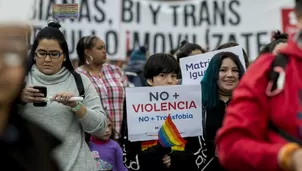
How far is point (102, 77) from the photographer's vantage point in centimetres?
675

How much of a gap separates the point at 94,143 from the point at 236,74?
133 cm

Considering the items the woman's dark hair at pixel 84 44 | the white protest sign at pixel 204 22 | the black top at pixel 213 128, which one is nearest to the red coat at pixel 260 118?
the black top at pixel 213 128

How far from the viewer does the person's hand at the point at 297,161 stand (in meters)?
2.18

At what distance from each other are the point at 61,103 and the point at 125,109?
1.11 m

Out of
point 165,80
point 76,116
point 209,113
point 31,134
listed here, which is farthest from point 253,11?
point 31,134

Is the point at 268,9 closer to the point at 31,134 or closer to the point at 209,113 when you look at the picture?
the point at 209,113

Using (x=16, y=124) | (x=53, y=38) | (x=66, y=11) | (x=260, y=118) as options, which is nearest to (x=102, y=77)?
(x=66, y=11)

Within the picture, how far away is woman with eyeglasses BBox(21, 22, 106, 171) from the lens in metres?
4.23

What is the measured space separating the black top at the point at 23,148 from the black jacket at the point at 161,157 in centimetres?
297

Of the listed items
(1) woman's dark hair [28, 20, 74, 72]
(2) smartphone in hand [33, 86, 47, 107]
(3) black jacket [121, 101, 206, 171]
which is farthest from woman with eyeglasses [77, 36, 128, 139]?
(2) smartphone in hand [33, 86, 47, 107]

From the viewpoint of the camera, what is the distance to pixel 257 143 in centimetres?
235

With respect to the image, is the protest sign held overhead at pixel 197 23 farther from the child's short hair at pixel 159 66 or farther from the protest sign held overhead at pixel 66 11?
the child's short hair at pixel 159 66

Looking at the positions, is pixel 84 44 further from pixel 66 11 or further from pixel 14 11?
pixel 14 11

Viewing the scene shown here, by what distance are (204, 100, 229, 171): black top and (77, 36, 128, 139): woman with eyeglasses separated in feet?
5.94
